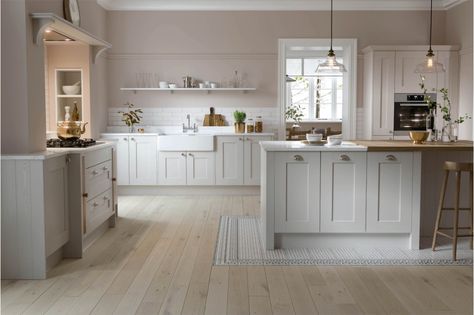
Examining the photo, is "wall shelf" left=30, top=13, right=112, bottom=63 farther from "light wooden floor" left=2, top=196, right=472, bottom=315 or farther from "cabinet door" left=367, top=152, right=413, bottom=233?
"cabinet door" left=367, top=152, right=413, bottom=233

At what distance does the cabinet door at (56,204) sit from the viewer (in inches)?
158

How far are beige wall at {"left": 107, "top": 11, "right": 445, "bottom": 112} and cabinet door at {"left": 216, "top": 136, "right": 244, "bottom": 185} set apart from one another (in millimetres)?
1033

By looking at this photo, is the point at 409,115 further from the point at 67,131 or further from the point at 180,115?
the point at 67,131

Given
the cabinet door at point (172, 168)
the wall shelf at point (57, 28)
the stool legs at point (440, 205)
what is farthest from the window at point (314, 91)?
the stool legs at point (440, 205)

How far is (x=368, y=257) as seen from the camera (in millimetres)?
4562

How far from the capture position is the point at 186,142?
7801mm

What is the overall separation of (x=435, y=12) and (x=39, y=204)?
21.8ft

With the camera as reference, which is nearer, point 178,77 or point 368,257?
point 368,257

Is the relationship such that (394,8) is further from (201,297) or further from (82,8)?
(201,297)

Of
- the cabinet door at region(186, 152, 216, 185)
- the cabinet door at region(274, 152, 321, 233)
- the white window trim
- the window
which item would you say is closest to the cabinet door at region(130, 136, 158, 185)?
the cabinet door at region(186, 152, 216, 185)

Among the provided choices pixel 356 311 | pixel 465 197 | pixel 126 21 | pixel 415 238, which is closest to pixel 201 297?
pixel 356 311

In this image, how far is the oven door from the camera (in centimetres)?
789

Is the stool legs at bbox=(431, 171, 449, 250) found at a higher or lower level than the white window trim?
lower

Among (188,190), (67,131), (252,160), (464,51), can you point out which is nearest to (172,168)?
(188,190)
